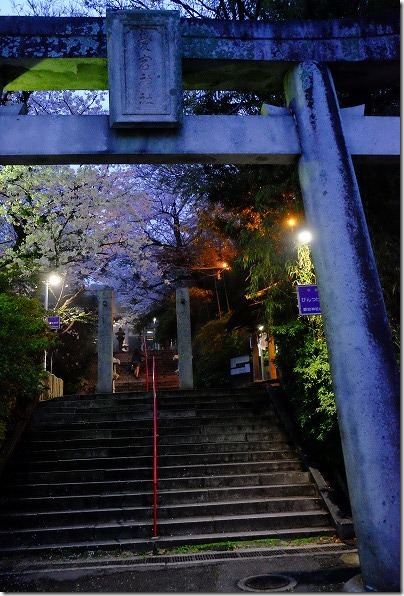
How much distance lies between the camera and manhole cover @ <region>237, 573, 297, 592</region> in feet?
15.7

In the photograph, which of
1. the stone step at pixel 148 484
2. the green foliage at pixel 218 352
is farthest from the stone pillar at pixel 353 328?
the green foliage at pixel 218 352

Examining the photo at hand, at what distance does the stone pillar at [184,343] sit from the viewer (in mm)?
13984

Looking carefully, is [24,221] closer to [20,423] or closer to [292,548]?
[20,423]

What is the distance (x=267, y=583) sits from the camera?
16.4 ft

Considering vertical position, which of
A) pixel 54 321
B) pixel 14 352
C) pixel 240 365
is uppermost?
pixel 54 321

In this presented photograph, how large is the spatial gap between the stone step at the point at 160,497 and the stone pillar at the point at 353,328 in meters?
4.29

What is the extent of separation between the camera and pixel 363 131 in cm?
479

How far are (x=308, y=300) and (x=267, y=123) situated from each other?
11.7 ft

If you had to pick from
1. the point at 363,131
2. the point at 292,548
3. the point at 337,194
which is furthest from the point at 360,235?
the point at 292,548

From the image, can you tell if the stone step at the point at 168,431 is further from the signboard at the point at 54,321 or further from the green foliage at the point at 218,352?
the green foliage at the point at 218,352

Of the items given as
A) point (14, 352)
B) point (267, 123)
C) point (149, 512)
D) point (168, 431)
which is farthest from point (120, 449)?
point (267, 123)

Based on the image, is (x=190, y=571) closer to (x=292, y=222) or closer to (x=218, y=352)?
(x=292, y=222)

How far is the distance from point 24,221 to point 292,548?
10.8 m

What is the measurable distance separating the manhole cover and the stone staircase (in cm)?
153
